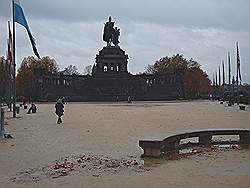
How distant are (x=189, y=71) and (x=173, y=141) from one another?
10972 cm

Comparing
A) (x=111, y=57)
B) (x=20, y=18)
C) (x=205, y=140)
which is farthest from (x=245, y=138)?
(x=111, y=57)

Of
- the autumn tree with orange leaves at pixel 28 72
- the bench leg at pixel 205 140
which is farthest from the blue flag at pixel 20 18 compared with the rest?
the autumn tree with orange leaves at pixel 28 72

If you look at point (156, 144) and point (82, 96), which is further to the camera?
point (82, 96)

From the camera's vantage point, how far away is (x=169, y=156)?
12.7 meters

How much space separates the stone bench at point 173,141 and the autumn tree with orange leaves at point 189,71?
99.2 meters

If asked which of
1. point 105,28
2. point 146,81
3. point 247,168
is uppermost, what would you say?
point 105,28

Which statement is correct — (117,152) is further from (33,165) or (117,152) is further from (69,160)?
(33,165)

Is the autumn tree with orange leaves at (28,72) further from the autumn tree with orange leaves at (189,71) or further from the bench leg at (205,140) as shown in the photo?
the bench leg at (205,140)

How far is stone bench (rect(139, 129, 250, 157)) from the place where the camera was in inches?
486

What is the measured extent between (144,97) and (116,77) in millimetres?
9686

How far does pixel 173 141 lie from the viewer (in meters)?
14.1

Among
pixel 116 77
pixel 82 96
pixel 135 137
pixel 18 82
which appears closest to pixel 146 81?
pixel 116 77

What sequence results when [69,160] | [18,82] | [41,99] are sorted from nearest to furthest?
[69,160], [41,99], [18,82]

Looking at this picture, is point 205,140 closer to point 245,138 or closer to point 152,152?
point 245,138
